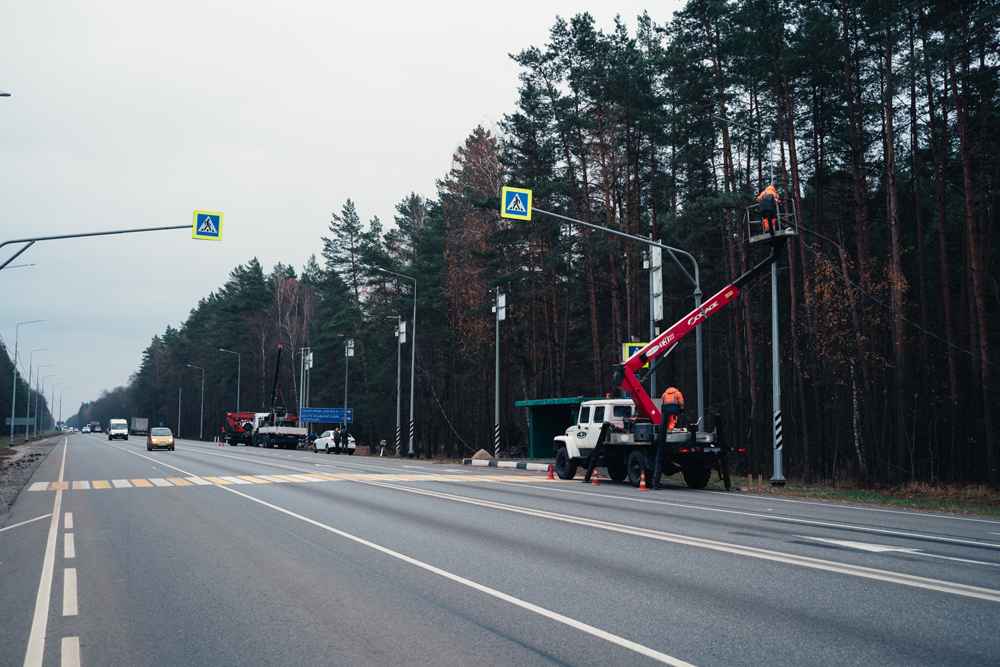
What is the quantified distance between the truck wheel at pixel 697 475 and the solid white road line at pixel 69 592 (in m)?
16.4

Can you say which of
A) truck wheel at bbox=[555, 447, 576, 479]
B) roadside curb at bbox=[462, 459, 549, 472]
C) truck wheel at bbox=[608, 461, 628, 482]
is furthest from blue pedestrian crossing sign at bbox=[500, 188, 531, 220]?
roadside curb at bbox=[462, 459, 549, 472]

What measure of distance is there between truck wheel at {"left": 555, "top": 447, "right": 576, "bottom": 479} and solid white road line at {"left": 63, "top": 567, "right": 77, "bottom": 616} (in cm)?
1739

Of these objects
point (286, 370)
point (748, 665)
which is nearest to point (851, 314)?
point (748, 665)

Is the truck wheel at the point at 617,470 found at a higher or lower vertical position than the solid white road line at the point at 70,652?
lower

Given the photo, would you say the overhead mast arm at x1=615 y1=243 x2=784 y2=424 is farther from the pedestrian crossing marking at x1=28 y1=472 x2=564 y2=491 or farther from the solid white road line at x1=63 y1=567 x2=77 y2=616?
the solid white road line at x1=63 y1=567 x2=77 y2=616

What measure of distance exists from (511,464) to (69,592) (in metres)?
28.0

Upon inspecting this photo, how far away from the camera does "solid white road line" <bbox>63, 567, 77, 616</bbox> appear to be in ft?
22.3

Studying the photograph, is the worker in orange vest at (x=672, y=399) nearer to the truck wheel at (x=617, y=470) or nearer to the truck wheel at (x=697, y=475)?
the truck wheel at (x=697, y=475)

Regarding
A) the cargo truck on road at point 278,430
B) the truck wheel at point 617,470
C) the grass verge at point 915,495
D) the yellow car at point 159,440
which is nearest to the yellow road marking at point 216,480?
the truck wheel at point 617,470

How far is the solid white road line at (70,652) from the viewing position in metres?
5.29

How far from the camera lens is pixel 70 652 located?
18.1 feet

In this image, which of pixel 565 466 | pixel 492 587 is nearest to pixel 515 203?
pixel 565 466

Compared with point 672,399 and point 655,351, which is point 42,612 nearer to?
point 672,399

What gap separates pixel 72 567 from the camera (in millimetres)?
8844
